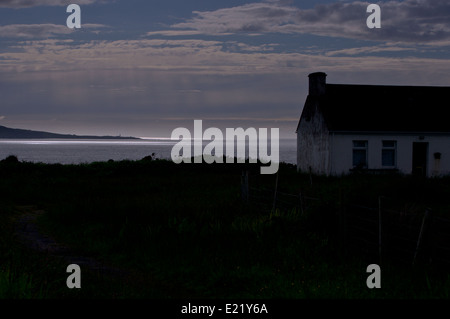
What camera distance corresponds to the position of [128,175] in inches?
1421

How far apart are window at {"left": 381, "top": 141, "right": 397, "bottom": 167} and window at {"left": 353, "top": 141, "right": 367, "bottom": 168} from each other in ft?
3.61

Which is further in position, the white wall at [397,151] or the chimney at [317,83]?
the chimney at [317,83]

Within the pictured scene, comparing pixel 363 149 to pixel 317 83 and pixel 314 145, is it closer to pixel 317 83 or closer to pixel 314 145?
pixel 314 145

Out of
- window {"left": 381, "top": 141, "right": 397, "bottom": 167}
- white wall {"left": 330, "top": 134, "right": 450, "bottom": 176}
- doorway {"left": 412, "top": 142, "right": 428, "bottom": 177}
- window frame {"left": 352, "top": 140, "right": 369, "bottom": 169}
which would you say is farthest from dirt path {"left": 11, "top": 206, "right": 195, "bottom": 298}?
doorway {"left": 412, "top": 142, "right": 428, "bottom": 177}

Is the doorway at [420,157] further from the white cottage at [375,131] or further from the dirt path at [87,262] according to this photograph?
the dirt path at [87,262]

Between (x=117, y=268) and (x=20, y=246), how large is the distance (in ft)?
9.41

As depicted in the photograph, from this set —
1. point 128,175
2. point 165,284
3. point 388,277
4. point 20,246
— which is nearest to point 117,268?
point 165,284

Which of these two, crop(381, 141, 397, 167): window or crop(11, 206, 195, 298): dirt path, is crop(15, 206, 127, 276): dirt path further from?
crop(381, 141, 397, 167): window

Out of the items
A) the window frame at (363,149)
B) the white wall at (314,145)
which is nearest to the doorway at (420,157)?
the window frame at (363,149)

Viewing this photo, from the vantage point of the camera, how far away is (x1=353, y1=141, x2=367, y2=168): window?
29.3 m

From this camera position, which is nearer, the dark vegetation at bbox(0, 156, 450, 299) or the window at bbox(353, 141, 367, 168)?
the dark vegetation at bbox(0, 156, 450, 299)

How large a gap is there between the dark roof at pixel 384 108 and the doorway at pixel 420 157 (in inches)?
39.7

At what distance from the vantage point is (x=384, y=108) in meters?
31.2

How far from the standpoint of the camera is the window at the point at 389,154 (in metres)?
29.5
